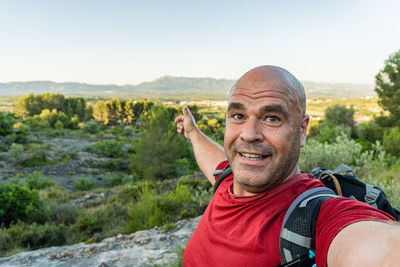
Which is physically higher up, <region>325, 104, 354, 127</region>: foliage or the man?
the man

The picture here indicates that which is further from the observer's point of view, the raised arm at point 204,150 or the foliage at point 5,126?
the foliage at point 5,126

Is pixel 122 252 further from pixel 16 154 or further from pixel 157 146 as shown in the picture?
pixel 16 154

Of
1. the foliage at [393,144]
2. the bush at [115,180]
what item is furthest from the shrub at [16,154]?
the foliage at [393,144]

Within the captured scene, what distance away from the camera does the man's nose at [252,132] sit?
4.08ft

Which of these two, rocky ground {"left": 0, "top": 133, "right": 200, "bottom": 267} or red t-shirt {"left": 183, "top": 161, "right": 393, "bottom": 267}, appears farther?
rocky ground {"left": 0, "top": 133, "right": 200, "bottom": 267}

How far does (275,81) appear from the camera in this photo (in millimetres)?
1280

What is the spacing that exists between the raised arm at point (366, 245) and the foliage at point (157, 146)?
19.0m

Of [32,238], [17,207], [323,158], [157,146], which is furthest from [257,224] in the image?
[157,146]

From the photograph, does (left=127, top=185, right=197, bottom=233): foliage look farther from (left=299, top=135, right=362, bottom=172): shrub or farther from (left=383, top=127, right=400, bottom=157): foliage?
(left=383, top=127, right=400, bottom=157): foliage

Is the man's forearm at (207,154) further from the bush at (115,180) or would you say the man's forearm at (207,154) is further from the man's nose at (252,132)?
the bush at (115,180)

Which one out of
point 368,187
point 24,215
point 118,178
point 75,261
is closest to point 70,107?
point 118,178

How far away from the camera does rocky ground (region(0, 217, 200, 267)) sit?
4073 millimetres

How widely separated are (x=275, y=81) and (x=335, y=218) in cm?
70

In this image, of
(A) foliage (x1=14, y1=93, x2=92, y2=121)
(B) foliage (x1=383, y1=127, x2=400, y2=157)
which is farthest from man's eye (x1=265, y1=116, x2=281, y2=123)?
(A) foliage (x1=14, y1=93, x2=92, y2=121)
